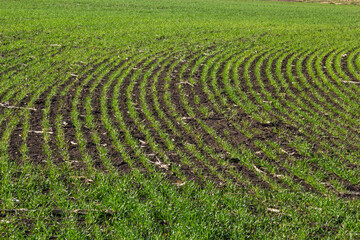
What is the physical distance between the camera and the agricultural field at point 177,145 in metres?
6.13

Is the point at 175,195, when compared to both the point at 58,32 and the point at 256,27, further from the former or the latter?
the point at 256,27

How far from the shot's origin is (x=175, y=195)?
6.73 meters

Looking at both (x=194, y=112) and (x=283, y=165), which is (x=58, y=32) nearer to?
(x=194, y=112)

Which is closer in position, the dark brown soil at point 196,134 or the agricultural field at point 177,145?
the agricultural field at point 177,145

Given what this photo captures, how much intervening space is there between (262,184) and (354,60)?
43.2ft

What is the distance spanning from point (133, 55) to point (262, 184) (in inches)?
482

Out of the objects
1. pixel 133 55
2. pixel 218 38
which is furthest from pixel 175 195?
pixel 218 38

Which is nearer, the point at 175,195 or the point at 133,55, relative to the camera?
the point at 175,195

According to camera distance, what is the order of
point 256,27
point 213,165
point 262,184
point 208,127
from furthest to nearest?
point 256,27, point 208,127, point 213,165, point 262,184

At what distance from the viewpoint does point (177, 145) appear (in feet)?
29.2

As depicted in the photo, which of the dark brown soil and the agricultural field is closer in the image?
the agricultural field

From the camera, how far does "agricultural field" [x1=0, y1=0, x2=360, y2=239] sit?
6.13 meters

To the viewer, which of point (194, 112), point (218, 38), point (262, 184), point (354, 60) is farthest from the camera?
point (218, 38)

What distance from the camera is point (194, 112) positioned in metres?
11.1
